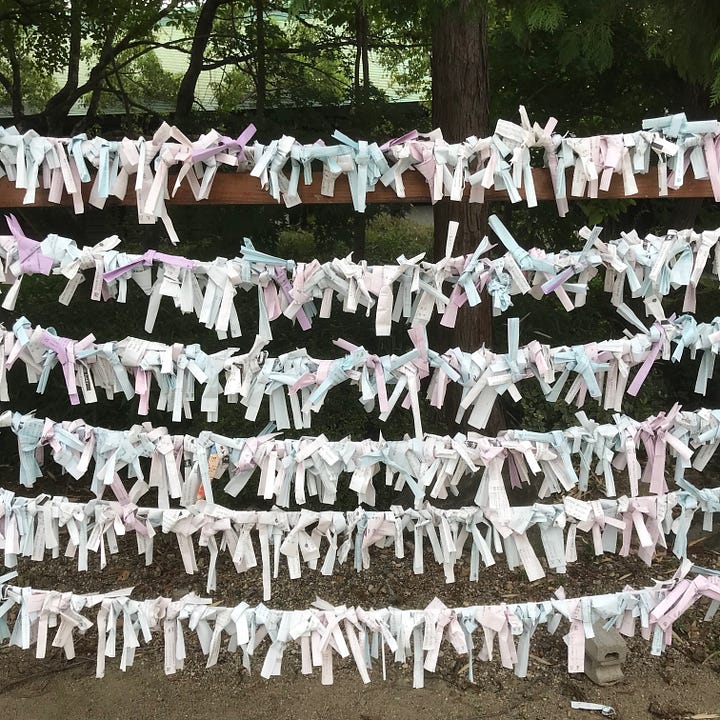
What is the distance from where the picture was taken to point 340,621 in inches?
71.9

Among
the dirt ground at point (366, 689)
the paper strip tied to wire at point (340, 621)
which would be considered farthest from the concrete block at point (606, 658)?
the paper strip tied to wire at point (340, 621)

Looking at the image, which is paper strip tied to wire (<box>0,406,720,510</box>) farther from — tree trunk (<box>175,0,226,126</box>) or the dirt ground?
tree trunk (<box>175,0,226,126</box>)

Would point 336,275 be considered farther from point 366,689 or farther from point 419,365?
point 366,689

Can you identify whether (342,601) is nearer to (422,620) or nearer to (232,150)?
(422,620)

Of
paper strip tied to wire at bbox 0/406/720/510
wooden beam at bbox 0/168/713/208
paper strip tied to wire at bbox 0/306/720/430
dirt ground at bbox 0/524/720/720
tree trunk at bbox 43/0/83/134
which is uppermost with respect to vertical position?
tree trunk at bbox 43/0/83/134

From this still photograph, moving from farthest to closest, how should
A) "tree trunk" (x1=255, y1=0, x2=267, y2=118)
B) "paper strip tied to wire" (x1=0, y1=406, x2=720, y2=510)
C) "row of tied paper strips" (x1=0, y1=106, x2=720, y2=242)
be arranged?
"tree trunk" (x1=255, y1=0, x2=267, y2=118), "paper strip tied to wire" (x1=0, y1=406, x2=720, y2=510), "row of tied paper strips" (x1=0, y1=106, x2=720, y2=242)

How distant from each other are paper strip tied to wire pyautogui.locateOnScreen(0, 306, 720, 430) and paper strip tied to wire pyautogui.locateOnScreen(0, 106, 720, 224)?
310 mm

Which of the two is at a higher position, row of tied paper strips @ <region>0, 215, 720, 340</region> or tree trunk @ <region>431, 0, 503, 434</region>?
tree trunk @ <region>431, 0, 503, 434</region>

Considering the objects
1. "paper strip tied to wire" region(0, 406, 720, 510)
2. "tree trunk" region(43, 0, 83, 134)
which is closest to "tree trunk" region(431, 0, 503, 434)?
"paper strip tied to wire" region(0, 406, 720, 510)

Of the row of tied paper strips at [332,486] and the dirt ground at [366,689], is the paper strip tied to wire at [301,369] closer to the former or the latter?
the row of tied paper strips at [332,486]

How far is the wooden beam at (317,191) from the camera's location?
163cm

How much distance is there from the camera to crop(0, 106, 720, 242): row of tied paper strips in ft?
5.13

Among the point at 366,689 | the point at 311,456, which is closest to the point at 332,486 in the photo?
the point at 311,456

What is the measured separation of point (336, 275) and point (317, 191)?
0.73ft
